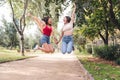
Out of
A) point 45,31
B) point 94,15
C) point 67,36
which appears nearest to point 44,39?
point 45,31

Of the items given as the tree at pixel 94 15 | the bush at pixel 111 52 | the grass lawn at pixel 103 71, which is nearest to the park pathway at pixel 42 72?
the grass lawn at pixel 103 71

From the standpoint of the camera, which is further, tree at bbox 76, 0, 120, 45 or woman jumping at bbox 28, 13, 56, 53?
tree at bbox 76, 0, 120, 45

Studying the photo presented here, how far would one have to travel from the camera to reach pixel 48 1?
5.66 meters

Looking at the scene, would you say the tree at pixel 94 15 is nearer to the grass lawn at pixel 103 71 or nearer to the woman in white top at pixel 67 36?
the woman in white top at pixel 67 36

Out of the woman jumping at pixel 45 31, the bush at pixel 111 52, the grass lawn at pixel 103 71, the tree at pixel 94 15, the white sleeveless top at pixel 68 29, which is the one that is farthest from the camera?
the bush at pixel 111 52

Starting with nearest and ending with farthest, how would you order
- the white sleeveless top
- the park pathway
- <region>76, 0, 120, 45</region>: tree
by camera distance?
the white sleeveless top
<region>76, 0, 120, 45</region>: tree
the park pathway

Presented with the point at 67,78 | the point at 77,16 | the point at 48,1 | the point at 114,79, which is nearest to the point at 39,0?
the point at 48,1

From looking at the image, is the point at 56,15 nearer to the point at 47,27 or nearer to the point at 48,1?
the point at 48,1

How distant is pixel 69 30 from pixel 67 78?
15.5 m

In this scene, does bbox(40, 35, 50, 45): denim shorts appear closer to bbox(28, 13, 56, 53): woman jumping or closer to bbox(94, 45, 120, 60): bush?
bbox(28, 13, 56, 53): woman jumping

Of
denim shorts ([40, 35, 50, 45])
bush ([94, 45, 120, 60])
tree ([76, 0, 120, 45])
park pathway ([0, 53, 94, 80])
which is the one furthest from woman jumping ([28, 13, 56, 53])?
bush ([94, 45, 120, 60])

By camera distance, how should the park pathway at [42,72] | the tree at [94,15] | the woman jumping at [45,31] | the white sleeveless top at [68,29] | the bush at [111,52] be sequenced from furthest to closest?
the bush at [111,52], the park pathway at [42,72], the tree at [94,15], the white sleeveless top at [68,29], the woman jumping at [45,31]

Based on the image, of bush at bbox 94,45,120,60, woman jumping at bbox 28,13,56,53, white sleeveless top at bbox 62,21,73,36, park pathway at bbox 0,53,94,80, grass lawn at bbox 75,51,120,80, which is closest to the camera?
woman jumping at bbox 28,13,56,53

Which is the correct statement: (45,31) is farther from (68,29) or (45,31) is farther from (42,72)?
(42,72)
